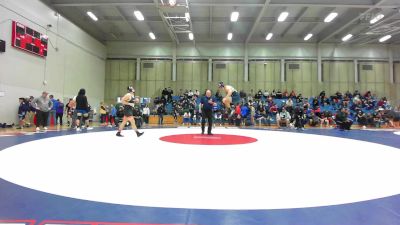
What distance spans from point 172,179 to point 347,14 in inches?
832

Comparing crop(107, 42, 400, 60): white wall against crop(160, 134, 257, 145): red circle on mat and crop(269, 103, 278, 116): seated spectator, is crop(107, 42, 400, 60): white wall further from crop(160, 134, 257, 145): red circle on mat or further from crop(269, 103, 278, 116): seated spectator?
crop(160, 134, 257, 145): red circle on mat

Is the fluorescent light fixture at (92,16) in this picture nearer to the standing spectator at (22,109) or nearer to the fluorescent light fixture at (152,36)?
the fluorescent light fixture at (152,36)

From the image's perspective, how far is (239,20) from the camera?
20.9m

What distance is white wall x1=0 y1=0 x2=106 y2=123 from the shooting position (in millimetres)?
13102

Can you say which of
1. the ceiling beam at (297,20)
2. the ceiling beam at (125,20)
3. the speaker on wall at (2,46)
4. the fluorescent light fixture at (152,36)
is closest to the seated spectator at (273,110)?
the ceiling beam at (297,20)

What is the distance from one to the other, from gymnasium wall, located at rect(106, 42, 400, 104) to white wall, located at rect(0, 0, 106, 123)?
3.44 m

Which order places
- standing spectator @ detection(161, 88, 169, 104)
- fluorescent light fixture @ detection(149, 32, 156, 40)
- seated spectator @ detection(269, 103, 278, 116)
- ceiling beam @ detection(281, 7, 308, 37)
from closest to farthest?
1. ceiling beam @ detection(281, 7, 308, 37)
2. seated spectator @ detection(269, 103, 278, 116)
3. fluorescent light fixture @ detection(149, 32, 156, 40)
4. standing spectator @ detection(161, 88, 169, 104)

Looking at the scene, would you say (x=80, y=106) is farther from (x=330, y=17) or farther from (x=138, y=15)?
(x=330, y=17)

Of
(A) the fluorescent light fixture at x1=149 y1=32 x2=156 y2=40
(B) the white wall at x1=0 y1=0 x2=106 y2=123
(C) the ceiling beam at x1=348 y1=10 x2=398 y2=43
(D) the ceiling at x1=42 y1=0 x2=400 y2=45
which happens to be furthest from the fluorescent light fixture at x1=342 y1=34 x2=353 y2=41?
(B) the white wall at x1=0 y1=0 x2=106 y2=123

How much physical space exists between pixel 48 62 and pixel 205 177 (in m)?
16.9

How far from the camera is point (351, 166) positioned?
4.18 meters

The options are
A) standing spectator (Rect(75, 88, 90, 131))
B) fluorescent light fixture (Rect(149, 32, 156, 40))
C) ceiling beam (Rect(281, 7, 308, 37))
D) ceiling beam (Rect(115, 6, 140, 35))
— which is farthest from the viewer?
fluorescent light fixture (Rect(149, 32, 156, 40))

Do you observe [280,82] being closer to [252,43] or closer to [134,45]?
[252,43]

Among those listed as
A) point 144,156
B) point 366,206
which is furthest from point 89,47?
point 366,206
